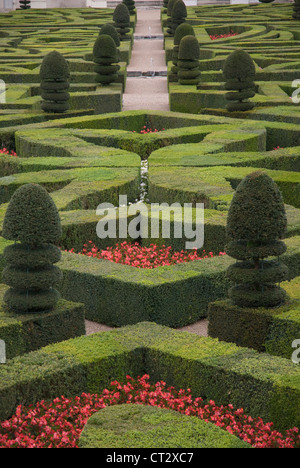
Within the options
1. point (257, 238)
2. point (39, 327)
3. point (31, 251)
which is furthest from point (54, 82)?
point (257, 238)

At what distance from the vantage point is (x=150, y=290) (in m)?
10.7

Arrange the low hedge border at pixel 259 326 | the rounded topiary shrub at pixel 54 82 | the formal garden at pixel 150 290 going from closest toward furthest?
1. the formal garden at pixel 150 290
2. the low hedge border at pixel 259 326
3. the rounded topiary shrub at pixel 54 82

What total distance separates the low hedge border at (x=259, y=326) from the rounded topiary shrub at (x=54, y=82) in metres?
13.2

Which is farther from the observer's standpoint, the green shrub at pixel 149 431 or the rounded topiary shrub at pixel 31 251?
the rounded topiary shrub at pixel 31 251

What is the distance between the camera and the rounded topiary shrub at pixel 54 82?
2203 cm

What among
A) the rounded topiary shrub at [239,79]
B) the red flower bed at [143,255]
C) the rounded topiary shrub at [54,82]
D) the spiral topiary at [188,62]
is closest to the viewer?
the red flower bed at [143,255]

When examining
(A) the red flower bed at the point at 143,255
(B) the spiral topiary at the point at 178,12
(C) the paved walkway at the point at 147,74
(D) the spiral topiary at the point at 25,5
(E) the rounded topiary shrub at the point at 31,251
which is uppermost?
(B) the spiral topiary at the point at 178,12

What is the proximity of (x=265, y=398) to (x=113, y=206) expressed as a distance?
7002 millimetres

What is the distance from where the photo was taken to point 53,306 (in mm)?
10266

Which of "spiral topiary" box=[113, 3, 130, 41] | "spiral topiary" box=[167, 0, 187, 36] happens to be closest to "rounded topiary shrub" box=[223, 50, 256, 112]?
"spiral topiary" box=[167, 0, 187, 36]

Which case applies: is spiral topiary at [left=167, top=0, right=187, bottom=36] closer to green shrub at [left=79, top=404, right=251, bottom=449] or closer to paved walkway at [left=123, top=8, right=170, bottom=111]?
paved walkway at [left=123, top=8, right=170, bottom=111]

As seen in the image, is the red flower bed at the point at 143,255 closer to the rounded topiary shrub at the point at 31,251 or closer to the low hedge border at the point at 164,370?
the rounded topiary shrub at the point at 31,251

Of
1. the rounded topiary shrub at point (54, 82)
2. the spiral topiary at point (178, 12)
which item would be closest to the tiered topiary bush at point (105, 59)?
the rounded topiary shrub at point (54, 82)

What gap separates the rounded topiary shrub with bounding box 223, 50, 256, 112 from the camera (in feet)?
71.9
